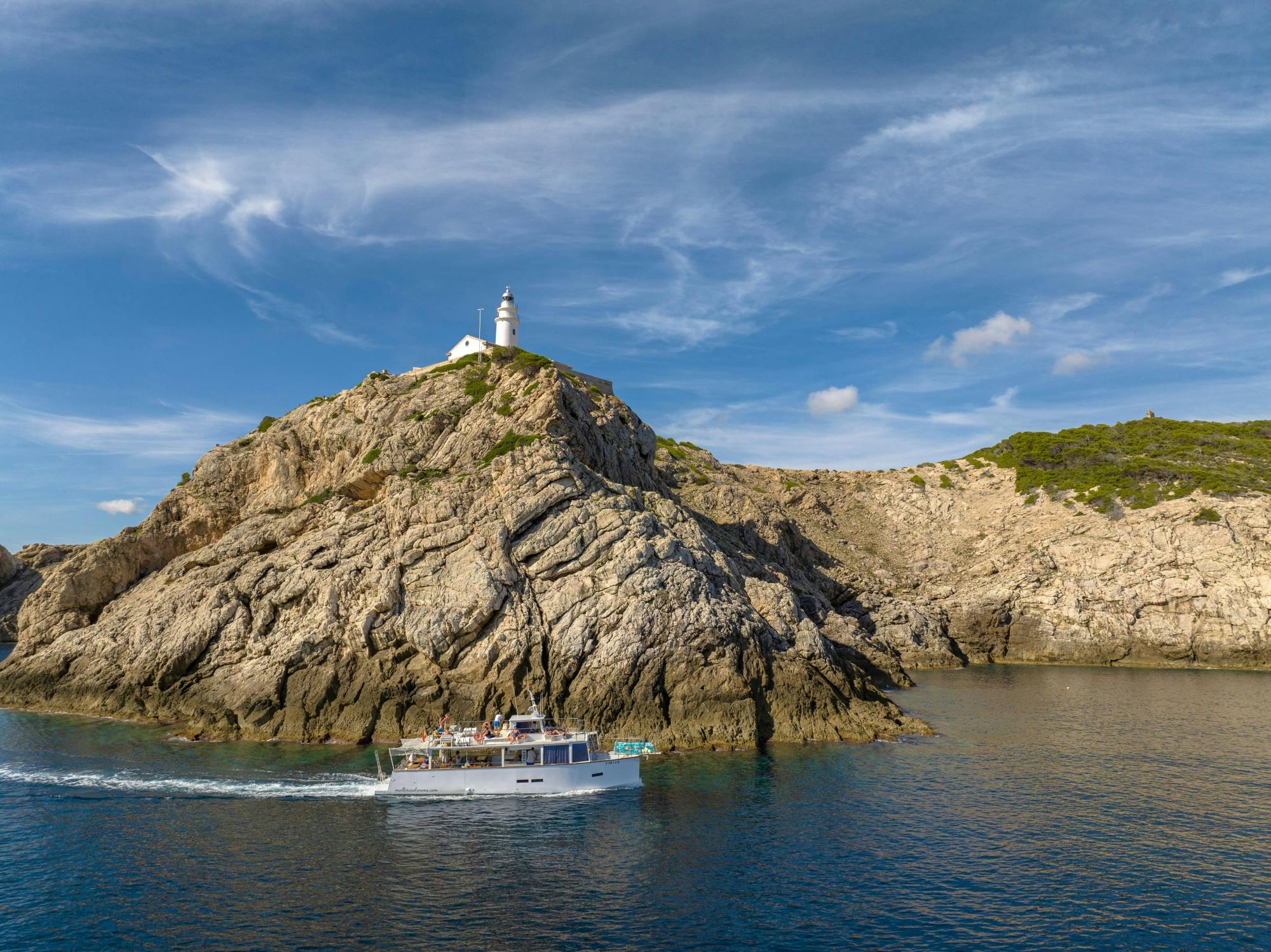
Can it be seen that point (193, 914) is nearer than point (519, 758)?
Yes

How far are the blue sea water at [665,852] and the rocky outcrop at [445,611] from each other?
4206mm

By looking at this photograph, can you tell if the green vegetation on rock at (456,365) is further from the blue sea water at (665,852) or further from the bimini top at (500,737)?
the bimini top at (500,737)

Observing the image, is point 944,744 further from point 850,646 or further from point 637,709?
point 850,646

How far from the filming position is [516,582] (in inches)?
2196

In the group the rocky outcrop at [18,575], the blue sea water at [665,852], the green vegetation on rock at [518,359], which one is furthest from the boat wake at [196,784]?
the rocky outcrop at [18,575]

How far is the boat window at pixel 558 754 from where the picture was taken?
4362 cm

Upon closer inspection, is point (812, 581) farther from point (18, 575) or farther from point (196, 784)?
point (18, 575)

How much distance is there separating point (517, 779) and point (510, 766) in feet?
2.57

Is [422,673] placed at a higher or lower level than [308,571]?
lower

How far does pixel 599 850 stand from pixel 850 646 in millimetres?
54523

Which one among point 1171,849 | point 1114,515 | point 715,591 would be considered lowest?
point 1171,849

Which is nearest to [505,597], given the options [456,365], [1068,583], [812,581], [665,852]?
[665,852]

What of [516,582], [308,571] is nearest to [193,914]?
[516,582]

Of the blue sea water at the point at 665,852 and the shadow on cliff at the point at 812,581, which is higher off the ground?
the shadow on cliff at the point at 812,581
